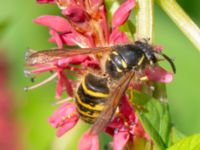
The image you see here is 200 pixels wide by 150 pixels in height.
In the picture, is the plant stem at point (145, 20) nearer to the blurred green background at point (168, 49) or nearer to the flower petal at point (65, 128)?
the flower petal at point (65, 128)

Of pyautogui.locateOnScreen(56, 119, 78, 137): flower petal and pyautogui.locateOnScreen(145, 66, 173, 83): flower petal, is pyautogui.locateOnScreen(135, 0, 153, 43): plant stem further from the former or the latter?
pyautogui.locateOnScreen(56, 119, 78, 137): flower petal

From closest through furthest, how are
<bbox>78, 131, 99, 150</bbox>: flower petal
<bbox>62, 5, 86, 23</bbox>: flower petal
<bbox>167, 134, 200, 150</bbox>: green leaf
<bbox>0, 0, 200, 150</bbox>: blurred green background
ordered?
1. <bbox>167, 134, 200, 150</bbox>: green leaf
2. <bbox>62, 5, 86, 23</bbox>: flower petal
3. <bbox>78, 131, 99, 150</bbox>: flower petal
4. <bbox>0, 0, 200, 150</bbox>: blurred green background

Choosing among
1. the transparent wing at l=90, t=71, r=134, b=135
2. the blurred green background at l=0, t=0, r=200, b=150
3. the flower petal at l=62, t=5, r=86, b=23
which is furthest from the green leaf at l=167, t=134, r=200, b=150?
the blurred green background at l=0, t=0, r=200, b=150

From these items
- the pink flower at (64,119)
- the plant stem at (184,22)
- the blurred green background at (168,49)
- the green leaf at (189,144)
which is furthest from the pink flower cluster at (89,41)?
the blurred green background at (168,49)

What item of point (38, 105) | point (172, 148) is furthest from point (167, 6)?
point (38, 105)

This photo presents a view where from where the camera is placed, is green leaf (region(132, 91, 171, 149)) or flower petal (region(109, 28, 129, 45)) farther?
flower petal (region(109, 28, 129, 45))

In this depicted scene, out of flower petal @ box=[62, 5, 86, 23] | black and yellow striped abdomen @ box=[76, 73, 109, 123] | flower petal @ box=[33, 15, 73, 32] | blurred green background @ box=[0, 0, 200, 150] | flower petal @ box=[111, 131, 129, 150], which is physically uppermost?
flower petal @ box=[62, 5, 86, 23]
